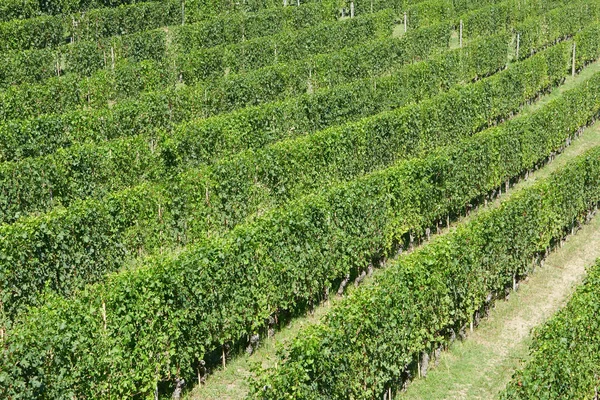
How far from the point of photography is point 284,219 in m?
20.8

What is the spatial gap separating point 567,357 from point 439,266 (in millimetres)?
4196

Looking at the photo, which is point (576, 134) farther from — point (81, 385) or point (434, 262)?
point (81, 385)

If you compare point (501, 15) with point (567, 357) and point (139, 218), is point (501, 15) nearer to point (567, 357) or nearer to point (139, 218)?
point (139, 218)

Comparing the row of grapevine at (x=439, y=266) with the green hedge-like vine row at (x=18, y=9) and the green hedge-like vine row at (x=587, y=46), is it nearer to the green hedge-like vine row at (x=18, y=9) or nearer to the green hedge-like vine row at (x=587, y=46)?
the green hedge-like vine row at (x=587, y=46)

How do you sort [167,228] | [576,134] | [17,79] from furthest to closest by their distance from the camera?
[17,79] → [576,134] → [167,228]

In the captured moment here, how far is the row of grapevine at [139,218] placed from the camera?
66.1 feet

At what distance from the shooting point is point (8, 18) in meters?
45.6

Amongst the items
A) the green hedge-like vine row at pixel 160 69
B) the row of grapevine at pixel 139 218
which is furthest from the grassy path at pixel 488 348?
the green hedge-like vine row at pixel 160 69

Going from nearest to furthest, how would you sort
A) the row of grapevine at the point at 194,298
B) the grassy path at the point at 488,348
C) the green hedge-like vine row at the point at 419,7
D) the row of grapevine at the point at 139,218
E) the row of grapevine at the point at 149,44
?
the row of grapevine at the point at 194,298, the grassy path at the point at 488,348, the row of grapevine at the point at 139,218, the row of grapevine at the point at 149,44, the green hedge-like vine row at the point at 419,7

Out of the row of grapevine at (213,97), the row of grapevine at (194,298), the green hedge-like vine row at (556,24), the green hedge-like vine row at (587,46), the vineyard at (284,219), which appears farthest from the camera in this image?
the green hedge-like vine row at (556,24)

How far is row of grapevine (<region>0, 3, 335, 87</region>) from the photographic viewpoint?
37.8 metres

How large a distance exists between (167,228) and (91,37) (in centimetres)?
2524

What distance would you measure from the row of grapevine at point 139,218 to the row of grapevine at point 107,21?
18.5 m

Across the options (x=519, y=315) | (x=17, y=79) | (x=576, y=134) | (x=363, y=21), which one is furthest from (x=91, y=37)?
(x=519, y=315)
